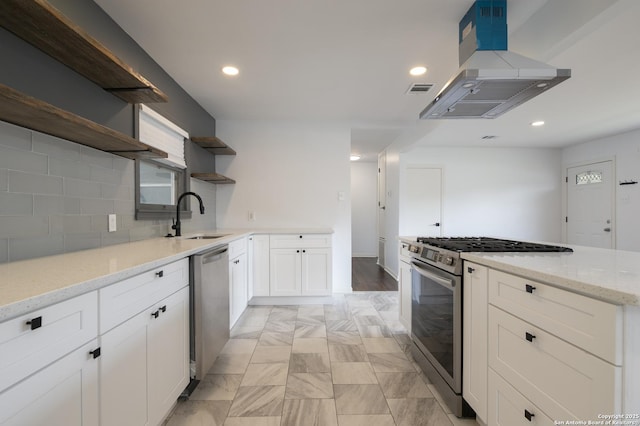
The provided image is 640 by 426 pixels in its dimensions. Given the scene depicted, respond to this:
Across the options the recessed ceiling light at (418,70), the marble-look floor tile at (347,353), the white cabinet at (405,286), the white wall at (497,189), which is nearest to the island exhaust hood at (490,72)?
the recessed ceiling light at (418,70)

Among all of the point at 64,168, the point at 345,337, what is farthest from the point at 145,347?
the point at 345,337

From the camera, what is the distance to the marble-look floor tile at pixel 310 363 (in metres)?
1.99

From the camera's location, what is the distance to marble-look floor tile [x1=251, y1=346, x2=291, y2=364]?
2.12 meters

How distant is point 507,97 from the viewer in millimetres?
1736

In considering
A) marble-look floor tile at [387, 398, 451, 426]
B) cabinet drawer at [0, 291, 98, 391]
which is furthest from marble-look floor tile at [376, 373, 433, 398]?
cabinet drawer at [0, 291, 98, 391]

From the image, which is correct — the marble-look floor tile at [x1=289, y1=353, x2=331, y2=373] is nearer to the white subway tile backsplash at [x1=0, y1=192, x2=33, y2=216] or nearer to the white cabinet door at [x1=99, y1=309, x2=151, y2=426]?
the white cabinet door at [x1=99, y1=309, x2=151, y2=426]

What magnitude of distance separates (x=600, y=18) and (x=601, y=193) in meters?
4.29

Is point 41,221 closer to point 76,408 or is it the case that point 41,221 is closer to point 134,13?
point 76,408

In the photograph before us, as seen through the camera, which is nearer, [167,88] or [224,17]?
[224,17]

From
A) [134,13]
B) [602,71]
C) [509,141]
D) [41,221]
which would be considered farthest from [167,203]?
[509,141]

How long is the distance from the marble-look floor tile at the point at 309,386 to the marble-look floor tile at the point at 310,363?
0.16 feet

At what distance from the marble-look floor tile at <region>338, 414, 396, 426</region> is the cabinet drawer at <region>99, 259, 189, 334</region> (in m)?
1.18

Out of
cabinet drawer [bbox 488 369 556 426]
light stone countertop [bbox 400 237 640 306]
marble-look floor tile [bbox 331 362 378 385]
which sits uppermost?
light stone countertop [bbox 400 237 640 306]

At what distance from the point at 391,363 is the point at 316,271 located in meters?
1.43
